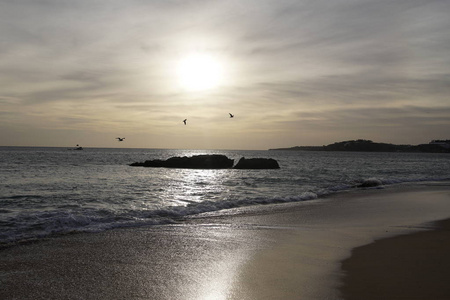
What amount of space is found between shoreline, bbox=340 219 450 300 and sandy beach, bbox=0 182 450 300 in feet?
0.06

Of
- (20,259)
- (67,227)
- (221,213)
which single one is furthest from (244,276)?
(221,213)

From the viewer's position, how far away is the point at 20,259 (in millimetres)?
8070

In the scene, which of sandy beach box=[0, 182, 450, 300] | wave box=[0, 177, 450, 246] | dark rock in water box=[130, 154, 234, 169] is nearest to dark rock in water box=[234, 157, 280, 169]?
dark rock in water box=[130, 154, 234, 169]

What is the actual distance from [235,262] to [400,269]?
11.6ft

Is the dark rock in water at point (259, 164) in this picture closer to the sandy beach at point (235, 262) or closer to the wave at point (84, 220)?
the wave at point (84, 220)

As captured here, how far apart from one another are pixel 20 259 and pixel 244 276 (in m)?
5.18

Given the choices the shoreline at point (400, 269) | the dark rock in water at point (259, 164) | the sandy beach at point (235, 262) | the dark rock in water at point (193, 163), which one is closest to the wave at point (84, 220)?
the sandy beach at point (235, 262)

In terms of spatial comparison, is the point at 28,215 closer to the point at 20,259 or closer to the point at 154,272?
the point at 20,259

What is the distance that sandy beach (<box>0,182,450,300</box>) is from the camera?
6.25 m

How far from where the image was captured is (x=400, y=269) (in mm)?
7473

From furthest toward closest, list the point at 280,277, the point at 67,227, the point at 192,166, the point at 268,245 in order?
the point at 192,166 < the point at 67,227 < the point at 268,245 < the point at 280,277

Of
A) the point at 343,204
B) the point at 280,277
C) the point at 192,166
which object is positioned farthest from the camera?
the point at 192,166

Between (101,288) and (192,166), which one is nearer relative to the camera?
(101,288)

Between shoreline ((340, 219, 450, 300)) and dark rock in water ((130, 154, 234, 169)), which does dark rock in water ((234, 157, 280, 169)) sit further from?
shoreline ((340, 219, 450, 300))
